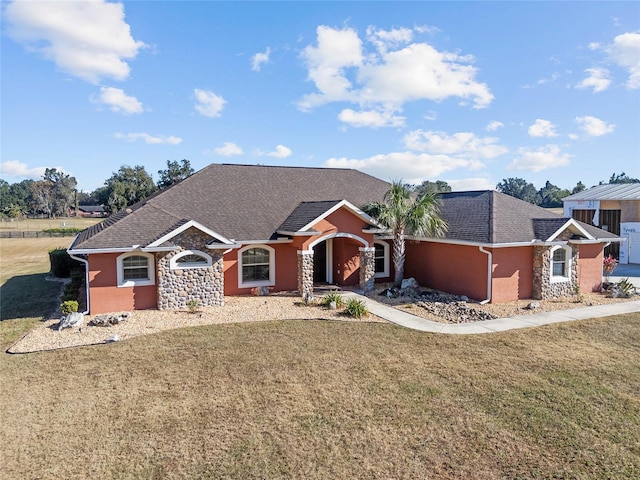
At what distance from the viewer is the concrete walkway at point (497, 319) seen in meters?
14.0

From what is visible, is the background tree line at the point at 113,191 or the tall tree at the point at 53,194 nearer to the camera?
the background tree line at the point at 113,191

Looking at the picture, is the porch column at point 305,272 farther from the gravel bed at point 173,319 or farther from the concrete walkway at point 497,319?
the concrete walkway at point 497,319

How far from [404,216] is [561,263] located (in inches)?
298

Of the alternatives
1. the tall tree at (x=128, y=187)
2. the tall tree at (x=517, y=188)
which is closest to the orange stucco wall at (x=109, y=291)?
the tall tree at (x=128, y=187)

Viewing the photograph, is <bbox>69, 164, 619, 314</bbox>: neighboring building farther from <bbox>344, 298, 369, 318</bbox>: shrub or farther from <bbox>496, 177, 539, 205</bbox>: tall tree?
<bbox>496, 177, 539, 205</bbox>: tall tree

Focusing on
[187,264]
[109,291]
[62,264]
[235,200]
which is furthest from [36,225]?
[187,264]

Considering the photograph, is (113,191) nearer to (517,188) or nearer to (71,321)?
(71,321)

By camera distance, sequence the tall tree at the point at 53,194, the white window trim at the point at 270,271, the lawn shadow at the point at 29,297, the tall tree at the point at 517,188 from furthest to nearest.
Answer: the tall tree at the point at 517,188 → the tall tree at the point at 53,194 → the white window trim at the point at 270,271 → the lawn shadow at the point at 29,297

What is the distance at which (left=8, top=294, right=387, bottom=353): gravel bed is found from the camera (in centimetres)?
1260

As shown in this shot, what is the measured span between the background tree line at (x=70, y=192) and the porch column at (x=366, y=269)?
39.4 m

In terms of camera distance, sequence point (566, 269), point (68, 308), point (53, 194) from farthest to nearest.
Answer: point (53, 194) → point (566, 269) → point (68, 308)

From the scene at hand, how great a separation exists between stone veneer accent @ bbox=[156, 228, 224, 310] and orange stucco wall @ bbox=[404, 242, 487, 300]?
1034 cm

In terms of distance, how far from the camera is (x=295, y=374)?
1012 centimetres

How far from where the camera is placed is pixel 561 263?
63.2 feet
